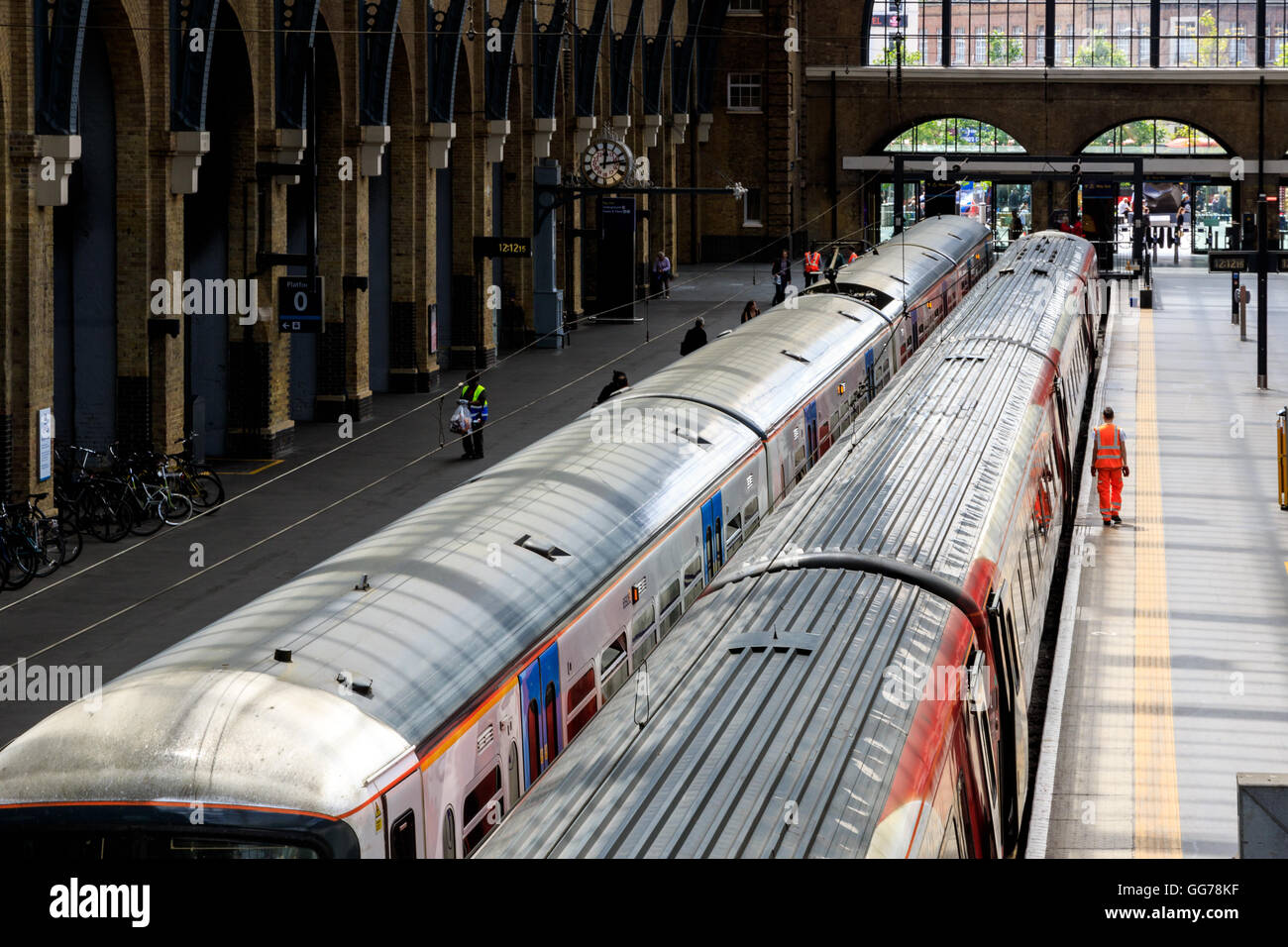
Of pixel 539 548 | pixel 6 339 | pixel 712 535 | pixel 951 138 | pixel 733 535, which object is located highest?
pixel 951 138

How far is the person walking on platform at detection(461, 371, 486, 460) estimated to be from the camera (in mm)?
25766

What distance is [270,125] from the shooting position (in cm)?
2641

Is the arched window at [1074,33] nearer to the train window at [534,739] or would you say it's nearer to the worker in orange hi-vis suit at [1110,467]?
the worker in orange hi-vis suit at [1110,467]

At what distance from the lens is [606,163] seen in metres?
40.5

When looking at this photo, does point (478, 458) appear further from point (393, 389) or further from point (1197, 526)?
point (1197, 526)

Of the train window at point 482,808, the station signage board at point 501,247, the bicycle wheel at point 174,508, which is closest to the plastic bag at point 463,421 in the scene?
the bicycle wheel at point 174,508

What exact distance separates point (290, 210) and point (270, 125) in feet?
12.4

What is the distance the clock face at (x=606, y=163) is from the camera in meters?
40.2

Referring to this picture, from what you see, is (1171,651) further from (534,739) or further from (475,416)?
(475,416)

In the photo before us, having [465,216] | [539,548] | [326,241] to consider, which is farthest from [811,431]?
[465,216]

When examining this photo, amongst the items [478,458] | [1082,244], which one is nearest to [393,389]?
[478,458]

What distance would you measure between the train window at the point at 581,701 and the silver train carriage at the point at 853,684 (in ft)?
3.65

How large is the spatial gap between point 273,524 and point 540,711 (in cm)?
1310

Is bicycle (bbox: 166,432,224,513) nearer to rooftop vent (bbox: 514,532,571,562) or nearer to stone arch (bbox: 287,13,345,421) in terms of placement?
stone arch (bbox: 287,13,345,421)
